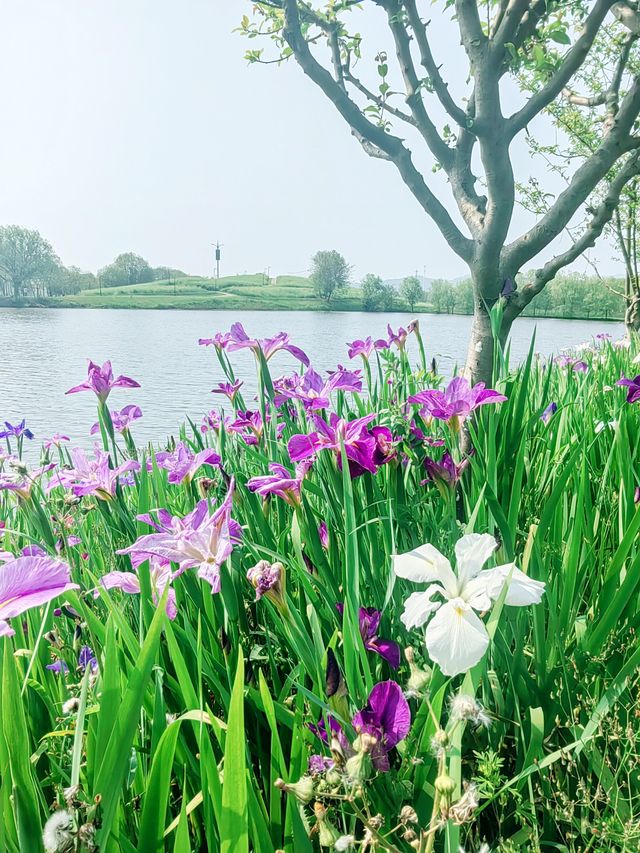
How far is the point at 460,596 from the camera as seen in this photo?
2.49ft

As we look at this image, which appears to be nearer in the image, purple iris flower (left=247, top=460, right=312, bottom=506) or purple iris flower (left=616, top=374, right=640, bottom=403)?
purple iris flower (left=247, top=460, right=312, bottom=506)

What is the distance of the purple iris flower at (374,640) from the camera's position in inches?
39.6

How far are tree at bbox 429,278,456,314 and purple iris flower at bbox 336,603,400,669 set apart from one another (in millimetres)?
66024

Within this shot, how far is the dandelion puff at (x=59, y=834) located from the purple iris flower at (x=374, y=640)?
0.53 meters

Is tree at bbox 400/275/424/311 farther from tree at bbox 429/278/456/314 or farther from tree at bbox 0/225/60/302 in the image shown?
tree at bbox 0/225/60/302

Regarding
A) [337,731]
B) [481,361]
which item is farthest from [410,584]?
[481,361]

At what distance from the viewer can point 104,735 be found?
0.72 meters

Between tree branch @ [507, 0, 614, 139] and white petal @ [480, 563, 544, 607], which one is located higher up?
tree branch @ [507, 0, 614, 139]

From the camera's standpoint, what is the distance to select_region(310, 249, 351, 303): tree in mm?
81875

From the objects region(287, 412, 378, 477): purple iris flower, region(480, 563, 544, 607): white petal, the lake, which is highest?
region(287, 412, 378, 477): purple iris flower

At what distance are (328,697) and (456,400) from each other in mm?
843

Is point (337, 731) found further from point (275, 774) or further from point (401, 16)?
point (401, 16)

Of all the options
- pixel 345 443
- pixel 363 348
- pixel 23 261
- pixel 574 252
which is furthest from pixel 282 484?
pixel 23 261

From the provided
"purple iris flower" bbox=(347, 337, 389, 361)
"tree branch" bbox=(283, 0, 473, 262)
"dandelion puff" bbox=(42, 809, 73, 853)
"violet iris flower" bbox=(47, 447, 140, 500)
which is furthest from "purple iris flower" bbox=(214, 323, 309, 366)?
"tree branch" bbox=(283, 0, 473, 262)
